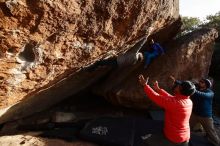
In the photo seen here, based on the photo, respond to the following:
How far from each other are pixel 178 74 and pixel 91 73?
103 inches

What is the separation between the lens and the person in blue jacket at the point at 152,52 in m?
9.56

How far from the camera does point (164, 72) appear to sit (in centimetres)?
949

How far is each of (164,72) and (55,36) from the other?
449 centimetres

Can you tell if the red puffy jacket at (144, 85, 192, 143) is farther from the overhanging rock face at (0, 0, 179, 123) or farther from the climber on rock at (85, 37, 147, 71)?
the climber on rock at (85, 37, 147, 71)

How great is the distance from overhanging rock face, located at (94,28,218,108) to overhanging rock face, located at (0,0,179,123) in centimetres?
139

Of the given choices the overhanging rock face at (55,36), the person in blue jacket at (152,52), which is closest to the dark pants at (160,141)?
the overhanging rock face at (55,36)

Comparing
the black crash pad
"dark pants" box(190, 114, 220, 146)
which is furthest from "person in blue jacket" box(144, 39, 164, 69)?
"dark pants" box(190, 114, 220, 146)

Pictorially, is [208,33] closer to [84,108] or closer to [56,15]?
[84,108]

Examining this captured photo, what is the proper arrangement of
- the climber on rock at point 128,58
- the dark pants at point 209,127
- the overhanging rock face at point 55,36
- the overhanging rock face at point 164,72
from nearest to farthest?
the overhanging rock face at point 55,36 < the dark pants at point 209,127 < the climber on rock at point 128,58 < the overhanging rock face at point 164,72

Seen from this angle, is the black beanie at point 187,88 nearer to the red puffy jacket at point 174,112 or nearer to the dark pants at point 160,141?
the red puffy jacket at point 174,112

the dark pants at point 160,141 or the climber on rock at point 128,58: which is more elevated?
the climber on rock at point 128,58

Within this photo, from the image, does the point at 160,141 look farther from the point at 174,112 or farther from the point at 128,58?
the point at 128,58

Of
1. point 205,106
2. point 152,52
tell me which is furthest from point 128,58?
point 205,106

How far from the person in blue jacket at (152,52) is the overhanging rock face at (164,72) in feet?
0.49
